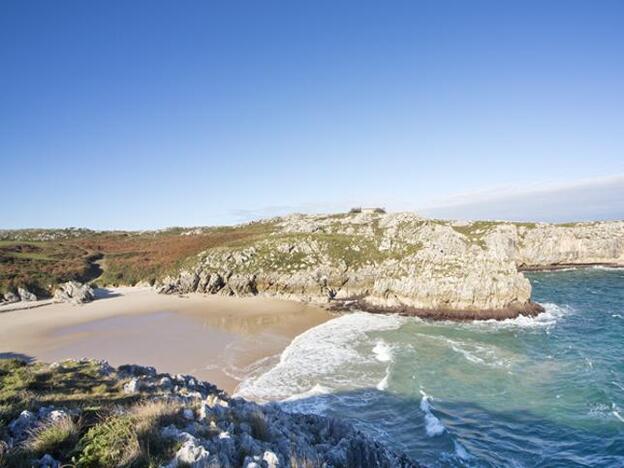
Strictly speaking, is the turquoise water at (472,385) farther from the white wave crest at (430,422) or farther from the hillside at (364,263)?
the hillside at (364,263)

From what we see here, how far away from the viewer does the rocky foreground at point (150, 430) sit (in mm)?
6262

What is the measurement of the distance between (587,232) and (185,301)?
7372cm

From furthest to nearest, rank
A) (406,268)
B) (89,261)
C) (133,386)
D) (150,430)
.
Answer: (89,261)
(406,268)
(133,386)
(150,430)

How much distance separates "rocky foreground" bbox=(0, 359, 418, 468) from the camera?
20.5ft

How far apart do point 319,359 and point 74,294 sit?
115 feet

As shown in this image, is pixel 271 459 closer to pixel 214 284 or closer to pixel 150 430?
pixel 150 430

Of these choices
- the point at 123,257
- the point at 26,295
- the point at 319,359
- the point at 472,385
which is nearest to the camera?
the point at 472,385

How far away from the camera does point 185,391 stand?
11.2m

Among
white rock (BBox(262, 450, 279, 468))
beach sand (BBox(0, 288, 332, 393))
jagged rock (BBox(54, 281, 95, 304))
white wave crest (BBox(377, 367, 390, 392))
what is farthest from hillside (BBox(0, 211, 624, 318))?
white rock (BBox(262, 450, 279, 468))

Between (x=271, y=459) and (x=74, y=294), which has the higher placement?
(x=271, y=459)

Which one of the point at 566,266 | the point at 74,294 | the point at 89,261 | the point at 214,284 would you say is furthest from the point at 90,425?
the point at 566,266

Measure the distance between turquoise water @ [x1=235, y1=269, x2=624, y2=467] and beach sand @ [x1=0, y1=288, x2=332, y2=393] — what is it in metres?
2.49

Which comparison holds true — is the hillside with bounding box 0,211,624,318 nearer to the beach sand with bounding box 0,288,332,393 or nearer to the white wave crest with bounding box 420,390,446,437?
the beach sand with bounding box 0,288,332,393

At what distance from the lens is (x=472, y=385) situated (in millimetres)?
21156
